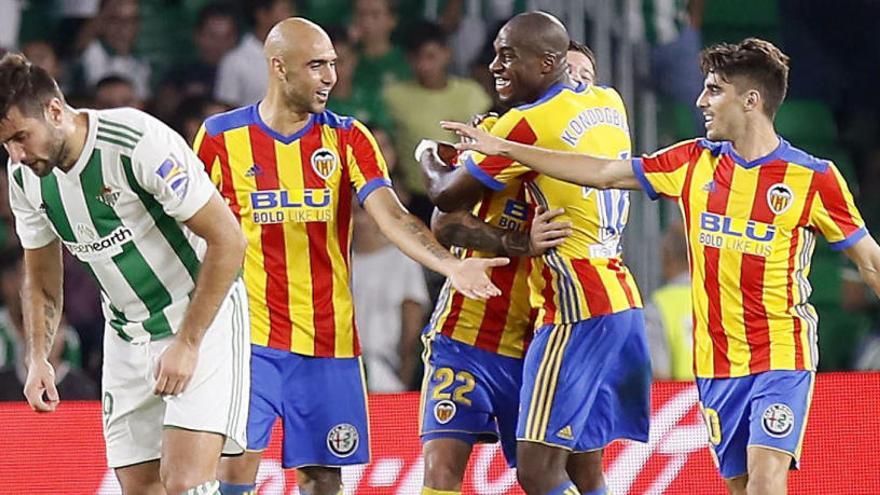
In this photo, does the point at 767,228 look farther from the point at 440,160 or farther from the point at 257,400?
the point at 257,400

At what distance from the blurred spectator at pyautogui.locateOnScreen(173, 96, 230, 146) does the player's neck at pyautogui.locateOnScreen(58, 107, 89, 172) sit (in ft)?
13.1

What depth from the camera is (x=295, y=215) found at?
5430mm

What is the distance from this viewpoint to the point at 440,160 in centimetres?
562

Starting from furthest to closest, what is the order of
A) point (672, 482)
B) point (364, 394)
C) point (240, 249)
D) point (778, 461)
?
point (672, 482), point (364, 394), point (778, 461), point (240, 249)

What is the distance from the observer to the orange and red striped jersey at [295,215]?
5430 mm

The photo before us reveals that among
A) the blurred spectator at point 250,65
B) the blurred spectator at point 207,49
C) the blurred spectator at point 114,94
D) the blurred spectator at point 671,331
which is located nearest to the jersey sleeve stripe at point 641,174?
the blurred spectator at point 671,331

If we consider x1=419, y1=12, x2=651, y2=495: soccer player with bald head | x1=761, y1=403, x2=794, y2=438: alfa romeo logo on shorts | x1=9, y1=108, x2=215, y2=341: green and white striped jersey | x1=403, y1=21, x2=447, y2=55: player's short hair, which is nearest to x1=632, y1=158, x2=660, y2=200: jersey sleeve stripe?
x1=419, y1=12, x2=651, y2=495: soccer player with bald head

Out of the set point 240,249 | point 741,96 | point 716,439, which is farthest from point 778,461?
point 240,249

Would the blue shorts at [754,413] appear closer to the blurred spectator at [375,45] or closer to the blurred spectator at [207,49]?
the blurred spectator at [375,45]

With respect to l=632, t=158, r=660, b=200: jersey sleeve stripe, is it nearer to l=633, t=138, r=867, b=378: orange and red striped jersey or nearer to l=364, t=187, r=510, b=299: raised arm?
l=633, t=138, r=867, b=378: orange and red striped jersey

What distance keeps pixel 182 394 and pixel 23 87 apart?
90 cm

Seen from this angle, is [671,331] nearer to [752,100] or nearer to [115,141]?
[752,100]

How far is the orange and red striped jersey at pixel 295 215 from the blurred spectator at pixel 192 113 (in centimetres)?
287

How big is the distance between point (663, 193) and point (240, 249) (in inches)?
63.9
